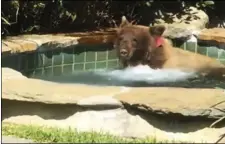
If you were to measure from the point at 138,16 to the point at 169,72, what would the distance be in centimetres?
358

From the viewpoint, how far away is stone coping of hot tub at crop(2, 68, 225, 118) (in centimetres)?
472

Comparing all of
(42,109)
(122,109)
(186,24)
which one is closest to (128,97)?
(122,109)

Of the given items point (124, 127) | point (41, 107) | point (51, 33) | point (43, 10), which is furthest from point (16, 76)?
point (43, 10)

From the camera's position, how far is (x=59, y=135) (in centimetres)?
467

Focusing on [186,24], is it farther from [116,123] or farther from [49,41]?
[116,123]

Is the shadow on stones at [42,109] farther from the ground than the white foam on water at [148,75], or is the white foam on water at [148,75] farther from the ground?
the shadow on stones at [42,109]

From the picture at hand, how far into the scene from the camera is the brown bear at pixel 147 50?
22.9ft

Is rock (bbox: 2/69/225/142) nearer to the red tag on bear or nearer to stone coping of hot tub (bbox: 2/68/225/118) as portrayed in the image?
stone coping of hot tub (bbox: 2/68/225/118)

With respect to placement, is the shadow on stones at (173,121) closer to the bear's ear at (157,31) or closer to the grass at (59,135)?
the grass at (59,135)

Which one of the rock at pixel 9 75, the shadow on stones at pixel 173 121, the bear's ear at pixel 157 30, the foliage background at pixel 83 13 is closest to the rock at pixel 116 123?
the shadow on stones at pixel 173 121

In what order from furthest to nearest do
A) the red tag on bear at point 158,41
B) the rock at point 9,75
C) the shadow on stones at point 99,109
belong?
1. the red tag on bear at point 158,41
2. the rock at point 9,75
3. the shadow on stones at point 99,109

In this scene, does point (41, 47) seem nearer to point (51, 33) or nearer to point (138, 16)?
point (51, 33)

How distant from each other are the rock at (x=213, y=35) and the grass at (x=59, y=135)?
4.95 metres

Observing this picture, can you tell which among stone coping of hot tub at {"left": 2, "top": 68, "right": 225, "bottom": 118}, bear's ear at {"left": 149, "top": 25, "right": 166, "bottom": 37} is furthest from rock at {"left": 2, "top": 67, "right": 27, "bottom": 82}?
bear's ear at {"left": 149, "top": 25, "right": 166, "bottom": 37}
